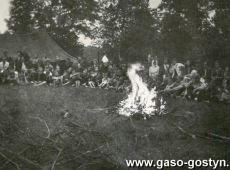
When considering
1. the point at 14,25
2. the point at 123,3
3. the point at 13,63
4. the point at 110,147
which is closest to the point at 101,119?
the point at 110,147

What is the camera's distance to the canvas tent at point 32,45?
81.9 ft

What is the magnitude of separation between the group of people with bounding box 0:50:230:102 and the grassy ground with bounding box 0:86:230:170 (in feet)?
4.69

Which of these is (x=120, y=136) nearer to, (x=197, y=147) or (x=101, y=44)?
(x=197, y=147)

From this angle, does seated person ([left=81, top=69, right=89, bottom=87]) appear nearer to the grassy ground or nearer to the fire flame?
the grassy ground

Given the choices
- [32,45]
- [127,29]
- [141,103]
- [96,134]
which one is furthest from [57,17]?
[96,134]

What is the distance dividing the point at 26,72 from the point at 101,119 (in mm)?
8838

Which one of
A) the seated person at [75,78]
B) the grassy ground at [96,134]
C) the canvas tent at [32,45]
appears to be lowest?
the grassy ground at [96,134]

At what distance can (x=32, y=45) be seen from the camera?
1047 inches

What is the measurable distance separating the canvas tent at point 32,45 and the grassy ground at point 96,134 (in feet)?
42.0

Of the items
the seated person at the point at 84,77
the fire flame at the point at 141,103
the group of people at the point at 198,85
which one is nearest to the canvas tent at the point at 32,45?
the seated person at the point at 84,77

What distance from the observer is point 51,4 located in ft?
133

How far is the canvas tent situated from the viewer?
2497cm

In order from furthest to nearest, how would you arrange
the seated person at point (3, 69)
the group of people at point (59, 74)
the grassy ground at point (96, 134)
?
the group of people at point (59, 74) → the seated person at point (3, 69) → the grassy ground at point (96, 134)

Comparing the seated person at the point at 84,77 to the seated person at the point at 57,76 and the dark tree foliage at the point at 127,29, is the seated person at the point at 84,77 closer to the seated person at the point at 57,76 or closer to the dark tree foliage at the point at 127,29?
the seated person at the point at 57,76
